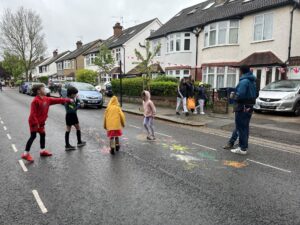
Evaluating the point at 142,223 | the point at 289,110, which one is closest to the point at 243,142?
the point at 142,223

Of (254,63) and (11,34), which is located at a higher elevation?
(11,34)

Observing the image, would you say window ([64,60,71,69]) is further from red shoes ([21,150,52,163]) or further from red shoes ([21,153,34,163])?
red shoes ([21,153,34,163])

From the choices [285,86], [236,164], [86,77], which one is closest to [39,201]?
[236,164]

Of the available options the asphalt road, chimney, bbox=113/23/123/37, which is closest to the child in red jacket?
the asphalt road

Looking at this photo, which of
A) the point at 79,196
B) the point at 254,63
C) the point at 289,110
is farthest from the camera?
the point at 254,63

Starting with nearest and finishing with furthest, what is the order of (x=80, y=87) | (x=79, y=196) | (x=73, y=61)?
(x=79, y=196), (x=80, y=87), (x=73, y=61)

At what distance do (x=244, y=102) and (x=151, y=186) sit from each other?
137 inches

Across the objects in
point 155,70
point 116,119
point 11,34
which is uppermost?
point 11,34

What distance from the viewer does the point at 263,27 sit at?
19203 mm

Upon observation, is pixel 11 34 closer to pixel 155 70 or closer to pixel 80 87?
pixel 155 70

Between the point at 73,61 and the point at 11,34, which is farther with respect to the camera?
the point at 73,61

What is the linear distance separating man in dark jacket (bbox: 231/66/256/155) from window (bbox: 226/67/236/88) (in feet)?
47.0

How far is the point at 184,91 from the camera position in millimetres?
14305

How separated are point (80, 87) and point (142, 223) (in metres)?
17.6
